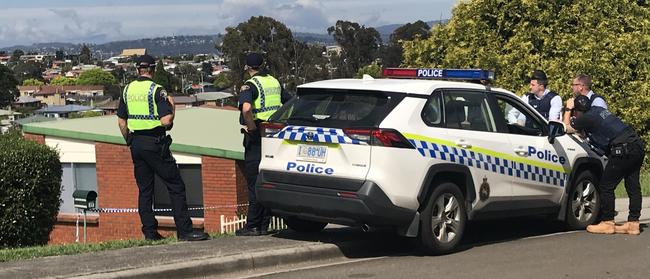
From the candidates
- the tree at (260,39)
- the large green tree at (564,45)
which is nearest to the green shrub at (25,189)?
the large green tree at (564,45)

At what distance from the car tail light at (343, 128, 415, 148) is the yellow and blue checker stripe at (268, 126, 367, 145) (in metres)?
0.05

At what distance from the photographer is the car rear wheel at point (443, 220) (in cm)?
697

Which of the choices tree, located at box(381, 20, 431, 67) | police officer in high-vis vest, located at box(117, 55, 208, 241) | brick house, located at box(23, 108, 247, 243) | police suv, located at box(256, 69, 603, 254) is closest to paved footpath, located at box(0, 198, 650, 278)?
police suv, located at box(256, 69, 603, 254)

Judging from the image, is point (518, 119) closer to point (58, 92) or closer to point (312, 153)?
point (312, 153)

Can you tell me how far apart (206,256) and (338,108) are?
69.0 inches

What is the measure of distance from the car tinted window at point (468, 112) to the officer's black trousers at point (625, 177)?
1.66m

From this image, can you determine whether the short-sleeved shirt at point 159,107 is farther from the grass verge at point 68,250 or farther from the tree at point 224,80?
the tree at point 224,80

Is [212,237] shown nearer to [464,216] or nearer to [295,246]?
[295,246]

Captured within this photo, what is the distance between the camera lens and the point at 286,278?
6.36 metres

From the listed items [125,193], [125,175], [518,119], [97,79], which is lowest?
[97,79]

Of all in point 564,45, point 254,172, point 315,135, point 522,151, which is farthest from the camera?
point 564,45

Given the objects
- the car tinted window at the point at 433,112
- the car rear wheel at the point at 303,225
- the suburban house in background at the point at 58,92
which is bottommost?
the suburban house in background at the point at 58,92

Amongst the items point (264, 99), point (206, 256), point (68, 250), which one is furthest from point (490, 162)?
point (68, 250)

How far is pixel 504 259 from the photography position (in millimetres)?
7098
